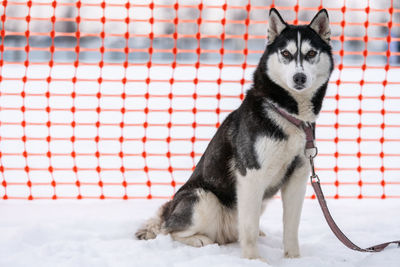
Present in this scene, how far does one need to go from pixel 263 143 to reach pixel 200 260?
731 millimetres

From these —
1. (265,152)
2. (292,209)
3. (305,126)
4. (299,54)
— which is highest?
(299,54)

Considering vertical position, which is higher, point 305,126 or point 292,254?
point 305,126

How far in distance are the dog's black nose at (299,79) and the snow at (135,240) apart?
101 centimetres

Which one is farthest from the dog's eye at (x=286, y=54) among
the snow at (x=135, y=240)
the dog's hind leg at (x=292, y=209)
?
the snow at (x=135, y=240)

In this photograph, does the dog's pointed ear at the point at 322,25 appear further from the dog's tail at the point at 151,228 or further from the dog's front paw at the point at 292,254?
the dog's tail at the point at 151,228

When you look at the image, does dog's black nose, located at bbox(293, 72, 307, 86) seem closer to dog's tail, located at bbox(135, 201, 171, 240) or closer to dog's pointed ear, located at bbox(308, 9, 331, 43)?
dog's pointed ear, located at bbox(308, 9, 331, 43)

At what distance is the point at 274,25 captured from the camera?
2729 millimetres

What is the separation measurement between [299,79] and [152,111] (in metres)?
2.67

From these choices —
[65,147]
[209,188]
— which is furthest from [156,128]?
[209,188]

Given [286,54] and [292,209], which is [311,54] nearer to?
[286,54]

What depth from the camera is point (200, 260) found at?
258cm

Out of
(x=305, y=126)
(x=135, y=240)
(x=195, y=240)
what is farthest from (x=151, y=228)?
(x=305, y=126)

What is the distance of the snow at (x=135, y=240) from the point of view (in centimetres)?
262

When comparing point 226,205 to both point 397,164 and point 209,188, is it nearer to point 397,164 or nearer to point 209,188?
point 209,188
